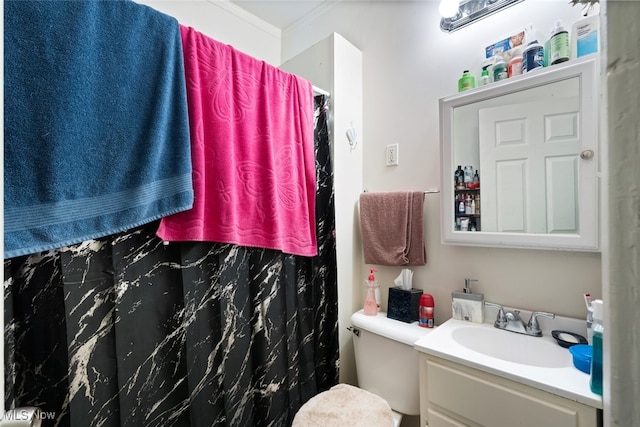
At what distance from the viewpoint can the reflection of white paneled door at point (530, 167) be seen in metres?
1.02

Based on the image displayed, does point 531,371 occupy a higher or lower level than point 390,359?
higher

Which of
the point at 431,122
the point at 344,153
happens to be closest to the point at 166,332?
the point at 344,153

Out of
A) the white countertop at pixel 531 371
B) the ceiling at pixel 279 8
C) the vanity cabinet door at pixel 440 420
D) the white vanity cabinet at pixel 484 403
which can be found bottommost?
the vanity cabinet door at pixel 440 420

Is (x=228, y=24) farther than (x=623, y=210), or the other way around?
→ (x=228, y=24)

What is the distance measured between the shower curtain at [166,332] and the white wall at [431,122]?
17.0 inches

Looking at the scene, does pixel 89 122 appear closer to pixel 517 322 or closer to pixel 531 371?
pixel 531 371

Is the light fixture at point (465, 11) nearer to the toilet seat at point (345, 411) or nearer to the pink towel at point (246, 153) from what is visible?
the pink towel at point (246, 153)

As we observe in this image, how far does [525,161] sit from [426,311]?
29.3 inches

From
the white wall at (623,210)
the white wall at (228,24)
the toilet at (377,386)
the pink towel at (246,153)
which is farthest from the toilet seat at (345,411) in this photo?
the white wall at (228,24)

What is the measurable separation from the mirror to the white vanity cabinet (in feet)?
1.64

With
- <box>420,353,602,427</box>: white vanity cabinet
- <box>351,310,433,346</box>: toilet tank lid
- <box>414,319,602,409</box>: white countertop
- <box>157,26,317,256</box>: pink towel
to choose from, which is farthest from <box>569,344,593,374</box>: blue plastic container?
<box>157,26,317,256</box>: pink towel

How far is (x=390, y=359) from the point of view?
1241mm

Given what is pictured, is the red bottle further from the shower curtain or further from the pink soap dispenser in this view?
the shower curtain

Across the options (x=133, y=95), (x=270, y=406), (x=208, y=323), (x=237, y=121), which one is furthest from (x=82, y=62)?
(x=270, y=406)
